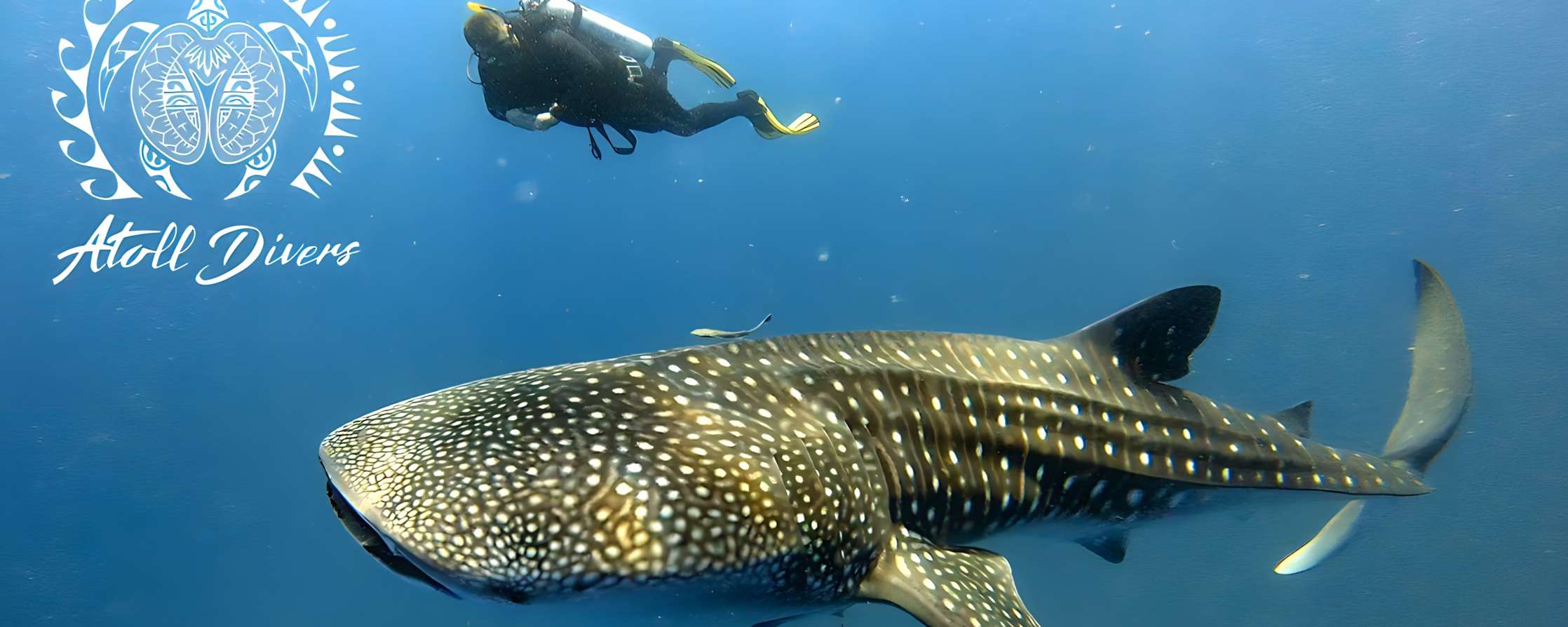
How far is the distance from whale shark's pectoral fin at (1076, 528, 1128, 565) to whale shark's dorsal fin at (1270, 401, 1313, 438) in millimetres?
1047

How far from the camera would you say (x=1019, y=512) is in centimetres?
299

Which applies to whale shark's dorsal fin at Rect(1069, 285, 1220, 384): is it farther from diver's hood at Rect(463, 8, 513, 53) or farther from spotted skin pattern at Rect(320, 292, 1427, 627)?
diver's hood at Rect(463, 8, 513, 53)

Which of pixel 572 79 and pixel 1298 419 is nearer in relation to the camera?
pixel 1298 419

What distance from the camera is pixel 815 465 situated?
227 cm

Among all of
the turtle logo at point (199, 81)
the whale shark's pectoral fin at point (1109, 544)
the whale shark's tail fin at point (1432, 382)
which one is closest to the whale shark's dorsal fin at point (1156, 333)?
the whale shark's pectoral fin at point (1109, 544)

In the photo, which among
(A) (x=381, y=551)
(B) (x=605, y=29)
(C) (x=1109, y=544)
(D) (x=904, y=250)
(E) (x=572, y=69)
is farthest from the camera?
(D) (x=904, y=250)

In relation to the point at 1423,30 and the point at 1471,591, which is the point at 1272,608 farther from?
the point at 1423,30

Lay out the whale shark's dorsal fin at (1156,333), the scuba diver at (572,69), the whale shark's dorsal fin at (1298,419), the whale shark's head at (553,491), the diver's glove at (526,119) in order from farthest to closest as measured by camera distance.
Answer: the diver's glove at (526,119)
the scuba diver at (572,69)
the whale shark's dorsal fin at (1298,419)
the whale shark's dorsal fin at (1156,333)
the whale shark's head at (553,491)

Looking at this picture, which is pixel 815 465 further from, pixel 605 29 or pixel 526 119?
pixel 605 29

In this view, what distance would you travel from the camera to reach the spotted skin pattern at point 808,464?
180 centimetres

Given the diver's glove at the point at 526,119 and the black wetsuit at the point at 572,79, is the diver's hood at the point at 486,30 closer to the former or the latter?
the black wetsuit at the point at 572,79

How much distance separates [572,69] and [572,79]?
3.1 inches

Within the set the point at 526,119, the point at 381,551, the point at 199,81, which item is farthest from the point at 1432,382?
the point at 199,81

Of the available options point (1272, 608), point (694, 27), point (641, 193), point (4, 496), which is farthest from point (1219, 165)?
point (4, 496)
